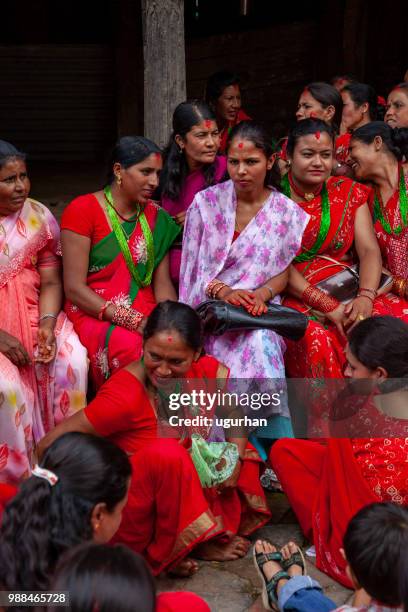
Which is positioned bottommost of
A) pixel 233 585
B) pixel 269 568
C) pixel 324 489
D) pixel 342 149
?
pixel 233 585

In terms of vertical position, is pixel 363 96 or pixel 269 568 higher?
pixel 363 96

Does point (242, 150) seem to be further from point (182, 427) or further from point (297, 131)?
point (182, 427)

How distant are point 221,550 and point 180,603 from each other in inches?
40.0

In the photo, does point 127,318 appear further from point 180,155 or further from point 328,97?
point 328,97

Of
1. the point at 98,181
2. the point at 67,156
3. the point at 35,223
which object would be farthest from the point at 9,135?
the point at 35,223

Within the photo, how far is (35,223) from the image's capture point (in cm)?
441

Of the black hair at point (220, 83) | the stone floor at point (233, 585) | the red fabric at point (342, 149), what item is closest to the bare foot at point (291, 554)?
the stone floor at point (233, 585)

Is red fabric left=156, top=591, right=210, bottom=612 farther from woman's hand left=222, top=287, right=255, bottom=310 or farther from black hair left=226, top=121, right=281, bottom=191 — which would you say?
black hair left=226, top=121, right=281, bottom=191

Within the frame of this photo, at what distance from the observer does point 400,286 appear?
16.2ft

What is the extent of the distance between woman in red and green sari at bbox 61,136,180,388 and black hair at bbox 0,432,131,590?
1648 mm

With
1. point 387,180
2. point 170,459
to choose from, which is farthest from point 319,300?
point 170,459

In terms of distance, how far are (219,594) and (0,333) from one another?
5.05ft

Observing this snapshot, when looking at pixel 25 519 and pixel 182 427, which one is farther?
pixel 182 427

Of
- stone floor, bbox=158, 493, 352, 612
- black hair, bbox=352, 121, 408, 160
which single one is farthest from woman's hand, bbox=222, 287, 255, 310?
black hair, bbox=352, 121, 408, 160
